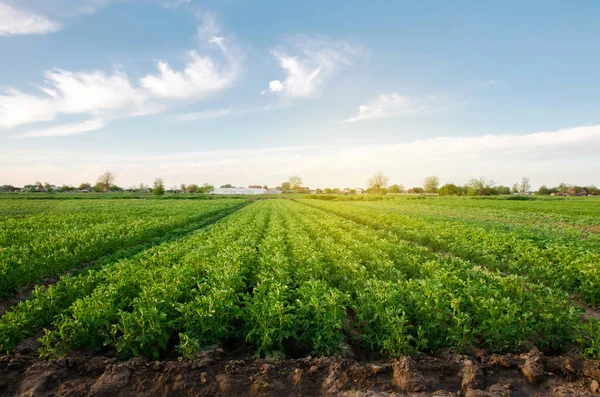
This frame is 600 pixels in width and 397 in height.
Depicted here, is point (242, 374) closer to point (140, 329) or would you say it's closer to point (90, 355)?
point (140, 329)

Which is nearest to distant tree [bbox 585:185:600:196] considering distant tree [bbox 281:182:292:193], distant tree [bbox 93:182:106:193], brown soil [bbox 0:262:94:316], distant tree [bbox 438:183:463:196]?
distant tree [bbox 438:183:463:196]

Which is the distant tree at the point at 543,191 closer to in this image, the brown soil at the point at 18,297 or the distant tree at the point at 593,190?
the distant tree at the point at 593,190

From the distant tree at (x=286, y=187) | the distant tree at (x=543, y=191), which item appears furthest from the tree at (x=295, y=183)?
the distant tree at (x=543, y=191)

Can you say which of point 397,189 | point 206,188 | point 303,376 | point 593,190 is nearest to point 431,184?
point 397,189

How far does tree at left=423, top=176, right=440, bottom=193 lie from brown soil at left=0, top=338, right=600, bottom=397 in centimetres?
16454

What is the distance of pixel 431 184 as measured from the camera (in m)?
158

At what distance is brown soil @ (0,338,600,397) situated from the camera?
13.5 feet

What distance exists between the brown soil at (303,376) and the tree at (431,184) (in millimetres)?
164544

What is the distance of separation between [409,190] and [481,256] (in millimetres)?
163987

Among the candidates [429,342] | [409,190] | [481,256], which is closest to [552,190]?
[409,190]

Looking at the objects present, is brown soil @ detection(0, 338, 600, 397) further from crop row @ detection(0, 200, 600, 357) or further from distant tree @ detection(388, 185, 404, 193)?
distant tree @ detection(388, 185, 404, 193)

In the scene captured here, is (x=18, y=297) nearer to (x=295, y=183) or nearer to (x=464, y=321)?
(x=464, y=321)

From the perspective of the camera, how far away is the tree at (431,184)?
156000mm

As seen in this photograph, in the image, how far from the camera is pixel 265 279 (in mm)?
6832
